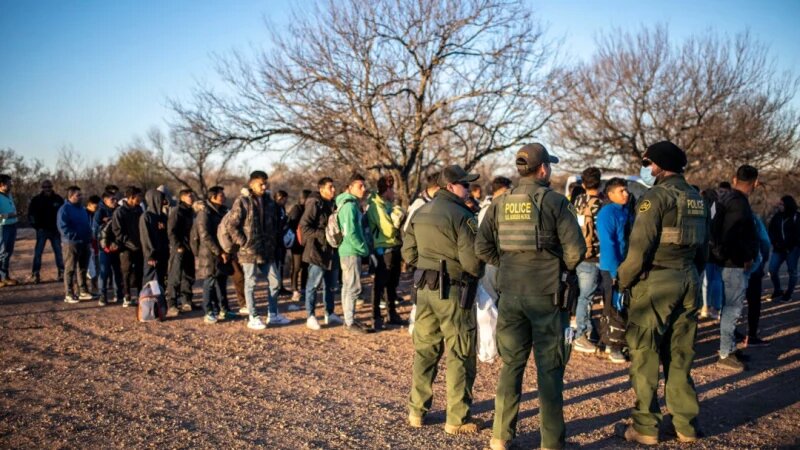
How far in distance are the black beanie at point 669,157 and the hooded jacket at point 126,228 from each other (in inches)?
333

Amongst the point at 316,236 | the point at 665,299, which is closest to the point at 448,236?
the point at 665,299

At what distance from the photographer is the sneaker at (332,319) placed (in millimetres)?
9227

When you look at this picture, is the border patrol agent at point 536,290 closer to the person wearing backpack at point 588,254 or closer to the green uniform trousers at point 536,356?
the green uniform trousers at point 536,356

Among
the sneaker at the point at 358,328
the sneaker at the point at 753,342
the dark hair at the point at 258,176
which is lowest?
the sneaker at the point at 753,342

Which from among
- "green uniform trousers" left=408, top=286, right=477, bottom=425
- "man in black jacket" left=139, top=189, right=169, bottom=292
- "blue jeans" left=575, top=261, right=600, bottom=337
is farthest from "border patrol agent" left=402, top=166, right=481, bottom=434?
"man in black jacket" left=139, top=189, right=169, bottom=292

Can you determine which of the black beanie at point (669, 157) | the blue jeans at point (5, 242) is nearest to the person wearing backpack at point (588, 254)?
the black beanie at point (669, 157)

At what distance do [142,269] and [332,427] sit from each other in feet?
22.3

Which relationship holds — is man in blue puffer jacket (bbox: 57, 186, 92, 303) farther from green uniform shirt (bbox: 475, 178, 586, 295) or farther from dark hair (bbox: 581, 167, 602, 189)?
green uniform shirt (bbox: 475, 178, 586, 295)

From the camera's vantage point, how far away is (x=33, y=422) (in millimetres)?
5223

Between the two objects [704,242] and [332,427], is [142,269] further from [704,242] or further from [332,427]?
[704,242]

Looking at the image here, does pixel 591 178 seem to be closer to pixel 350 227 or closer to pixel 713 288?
pixel 350 227

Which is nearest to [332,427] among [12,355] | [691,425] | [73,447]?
[73,447]

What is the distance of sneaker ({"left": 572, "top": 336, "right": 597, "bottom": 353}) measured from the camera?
7.69 m

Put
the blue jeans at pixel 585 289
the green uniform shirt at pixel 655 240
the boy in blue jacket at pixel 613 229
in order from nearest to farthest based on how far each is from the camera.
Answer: the green uniform shirt at pixel 655 240, the boy in blue jacket at pixel 613 229, the blue jeans at pixel 585 289
